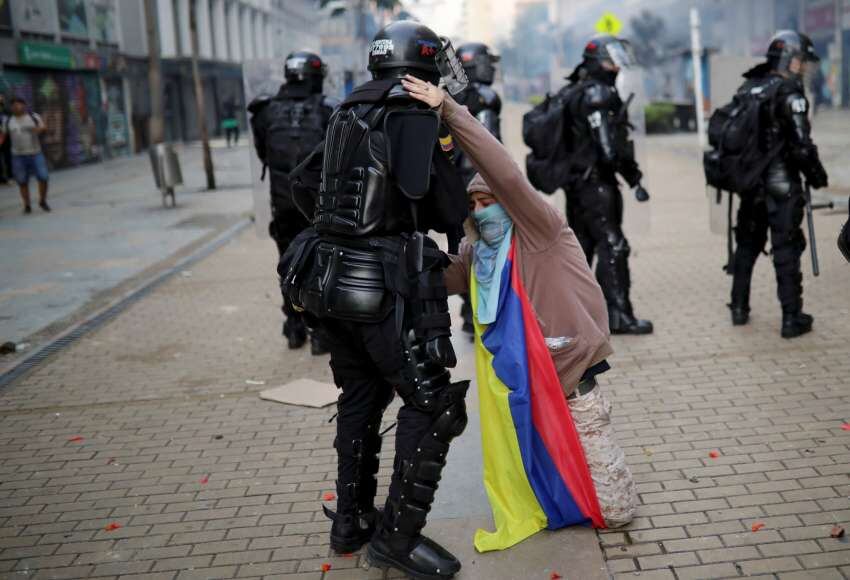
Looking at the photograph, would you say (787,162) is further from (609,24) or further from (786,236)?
(609,24)

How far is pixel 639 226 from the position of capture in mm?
11727

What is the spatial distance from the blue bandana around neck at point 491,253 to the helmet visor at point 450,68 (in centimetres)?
50

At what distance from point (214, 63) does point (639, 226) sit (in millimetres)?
40610

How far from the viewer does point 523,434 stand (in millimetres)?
3793

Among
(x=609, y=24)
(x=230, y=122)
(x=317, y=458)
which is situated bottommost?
(x=317, y=458)

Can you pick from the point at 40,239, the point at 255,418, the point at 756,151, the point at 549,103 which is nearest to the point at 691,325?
the point at 756,151

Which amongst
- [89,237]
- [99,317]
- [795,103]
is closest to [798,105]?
[795,103]

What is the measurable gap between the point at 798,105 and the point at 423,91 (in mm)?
3735

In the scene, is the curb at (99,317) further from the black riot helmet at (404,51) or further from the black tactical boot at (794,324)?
the black tactical boot at (794,324)

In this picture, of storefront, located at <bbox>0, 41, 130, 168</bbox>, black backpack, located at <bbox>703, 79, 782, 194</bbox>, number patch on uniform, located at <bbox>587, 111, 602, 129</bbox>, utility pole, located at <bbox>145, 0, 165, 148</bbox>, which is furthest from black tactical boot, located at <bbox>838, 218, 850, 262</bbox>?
storefront, located at <bbox>0, 41, 130, 168</bbox>

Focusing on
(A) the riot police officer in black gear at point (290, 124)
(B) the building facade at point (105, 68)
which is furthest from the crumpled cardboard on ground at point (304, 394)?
(B) the building facade at point (105, 68)

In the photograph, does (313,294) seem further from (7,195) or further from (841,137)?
(841,137)

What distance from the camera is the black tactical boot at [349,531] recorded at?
3.85 metres

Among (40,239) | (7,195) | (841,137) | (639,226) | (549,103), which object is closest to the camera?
(549,103)
